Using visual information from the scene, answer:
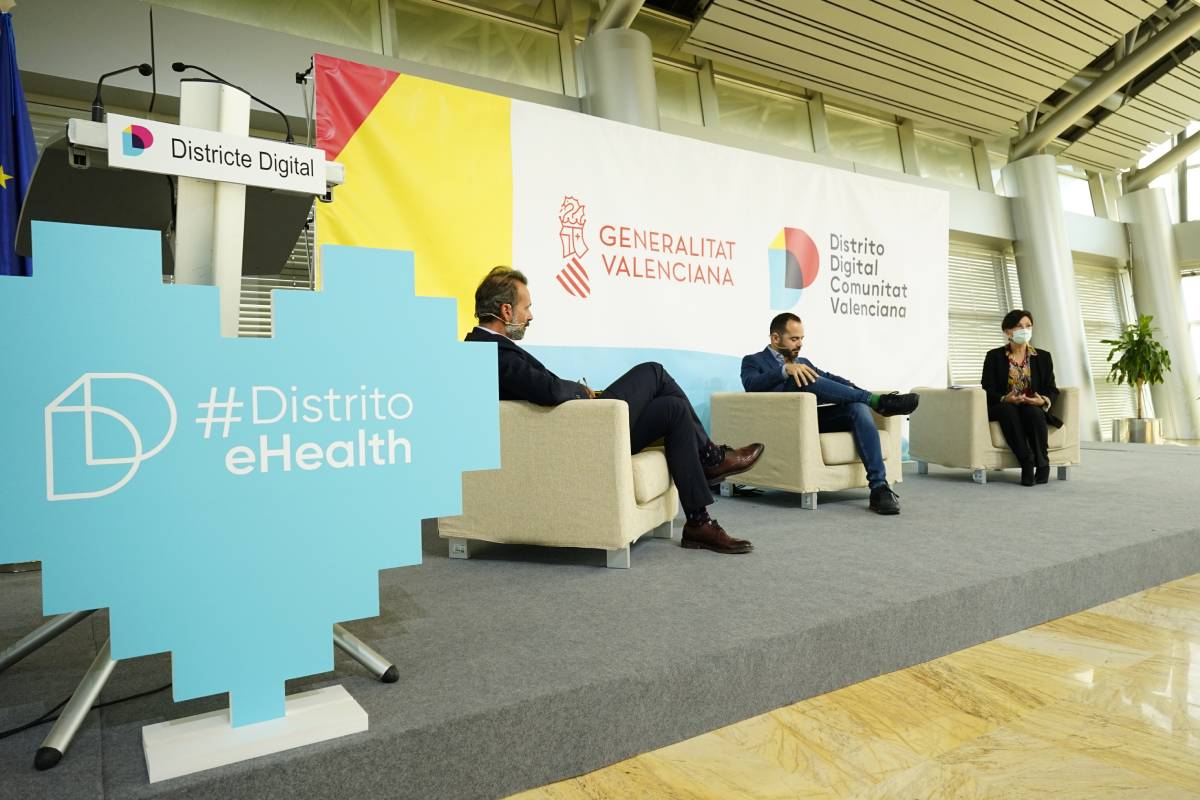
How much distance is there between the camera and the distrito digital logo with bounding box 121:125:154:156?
1203mm

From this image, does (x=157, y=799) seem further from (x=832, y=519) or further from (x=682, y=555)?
(x=832, y=519)

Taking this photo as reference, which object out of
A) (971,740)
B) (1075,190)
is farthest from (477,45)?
(1075,190)

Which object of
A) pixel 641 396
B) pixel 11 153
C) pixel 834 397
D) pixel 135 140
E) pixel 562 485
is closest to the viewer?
pixel 135 140

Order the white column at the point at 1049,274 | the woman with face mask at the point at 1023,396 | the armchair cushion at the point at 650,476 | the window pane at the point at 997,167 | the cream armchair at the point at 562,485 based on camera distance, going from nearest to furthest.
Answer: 1. the cream armchair at the point at 562,485
2. the armchair cushion at the point at 650,476
3. the woman with face mask at the point at 1023,396
4. the white column at the point at 1049,274
5. the window pane at the point at 997,167

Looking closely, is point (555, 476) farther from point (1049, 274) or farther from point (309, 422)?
point (1049, 274)

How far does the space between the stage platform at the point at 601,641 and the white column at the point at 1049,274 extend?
5.34 m

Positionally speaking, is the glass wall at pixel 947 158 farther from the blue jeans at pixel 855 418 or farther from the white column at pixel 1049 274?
the blue jeans at pixel 855 418

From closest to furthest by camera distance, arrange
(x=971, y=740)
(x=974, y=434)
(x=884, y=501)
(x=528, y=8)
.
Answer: (x=971, y=740) → (x=884, y=501) → (x=974, y=434) → (x=528, y=8)

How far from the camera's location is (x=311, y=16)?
186 inches

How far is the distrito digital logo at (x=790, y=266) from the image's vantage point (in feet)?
17.4

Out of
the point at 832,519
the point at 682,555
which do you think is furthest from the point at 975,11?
the point at 682,555

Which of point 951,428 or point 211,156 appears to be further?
point 951,428

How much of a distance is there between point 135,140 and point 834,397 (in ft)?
10.8

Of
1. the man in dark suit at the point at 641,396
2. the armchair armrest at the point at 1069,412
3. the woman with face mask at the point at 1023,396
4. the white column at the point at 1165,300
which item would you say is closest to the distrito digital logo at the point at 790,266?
the woman with face mask at the point at 1023,396
